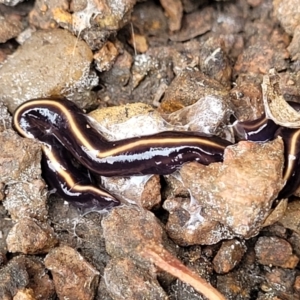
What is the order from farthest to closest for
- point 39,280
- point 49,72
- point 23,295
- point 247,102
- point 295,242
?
point 49,72 < point 247,102 < point 295,242 < point 39,280 < point 23,295

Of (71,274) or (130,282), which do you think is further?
(71,274)

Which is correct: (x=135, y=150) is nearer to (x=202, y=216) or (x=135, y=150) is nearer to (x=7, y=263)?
(x=202, y=216)

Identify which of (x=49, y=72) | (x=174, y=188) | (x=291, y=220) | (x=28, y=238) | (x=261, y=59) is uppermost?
(x=49, y=72)

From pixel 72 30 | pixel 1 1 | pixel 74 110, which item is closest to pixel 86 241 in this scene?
pixel 74 110

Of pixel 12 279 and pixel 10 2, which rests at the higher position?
pixel 10 2

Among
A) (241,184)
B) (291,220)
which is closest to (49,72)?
(241,184)

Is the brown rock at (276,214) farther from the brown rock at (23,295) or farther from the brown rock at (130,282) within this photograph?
the brown rock at (23,295)

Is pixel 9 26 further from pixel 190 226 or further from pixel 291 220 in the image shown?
pixel 291 220
